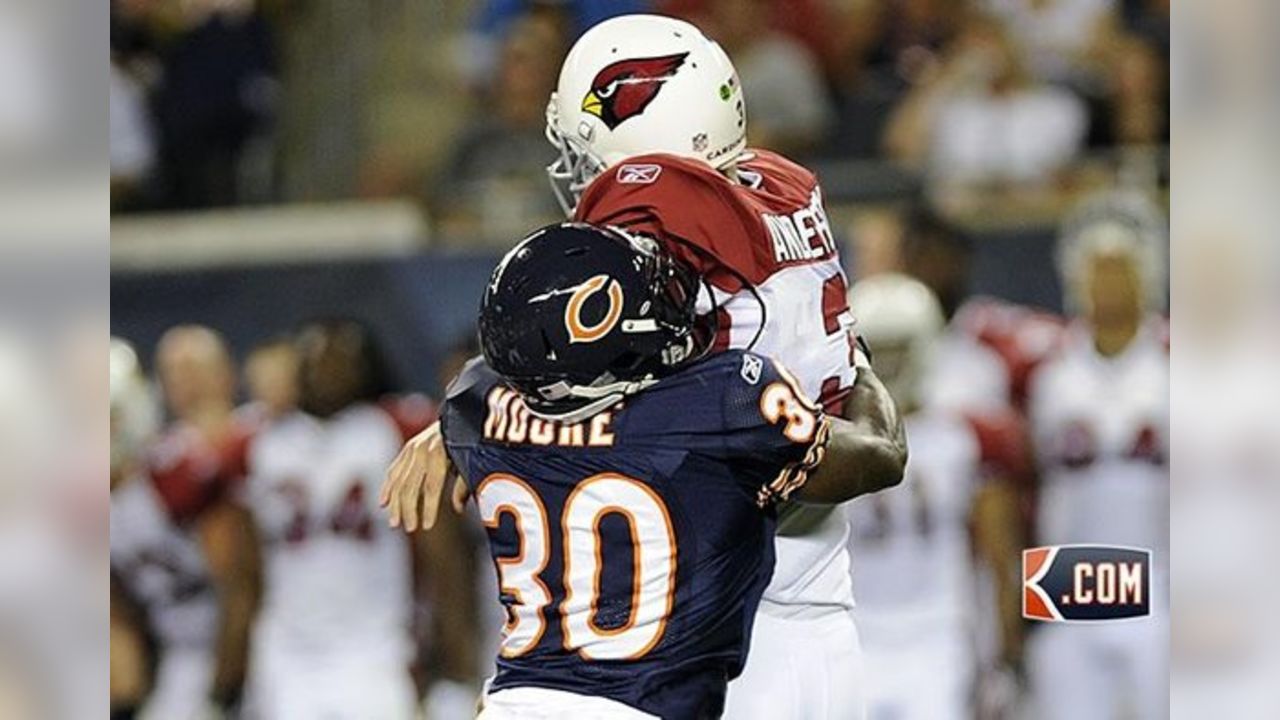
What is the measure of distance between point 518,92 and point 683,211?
4.45 meters

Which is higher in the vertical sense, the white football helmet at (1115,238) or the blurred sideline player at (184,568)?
the white football helmet at (1115,238)

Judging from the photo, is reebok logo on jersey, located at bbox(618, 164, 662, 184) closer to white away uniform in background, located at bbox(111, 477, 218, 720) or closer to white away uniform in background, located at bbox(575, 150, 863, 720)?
white away uniform in background, located at bbox(575, 150, 863, 720)

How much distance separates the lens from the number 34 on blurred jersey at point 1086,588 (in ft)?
10.3

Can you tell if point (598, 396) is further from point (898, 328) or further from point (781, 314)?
point (898, 328)

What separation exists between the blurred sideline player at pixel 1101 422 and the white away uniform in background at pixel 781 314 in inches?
101

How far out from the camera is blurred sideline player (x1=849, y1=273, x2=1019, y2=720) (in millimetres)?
5617

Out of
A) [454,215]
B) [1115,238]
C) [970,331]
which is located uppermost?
[454,215]

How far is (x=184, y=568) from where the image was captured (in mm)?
6168

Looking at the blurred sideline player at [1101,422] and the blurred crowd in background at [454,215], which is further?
the blurred crowd in background at [454,215]

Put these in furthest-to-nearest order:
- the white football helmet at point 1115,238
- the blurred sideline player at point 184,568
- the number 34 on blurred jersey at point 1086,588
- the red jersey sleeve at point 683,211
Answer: the blurred sideline player at point 184,568
the white football helmet at point 1115,238
the number 34 on blurred jersey at point 1086,588
the red jersey sleeve at point 683,211

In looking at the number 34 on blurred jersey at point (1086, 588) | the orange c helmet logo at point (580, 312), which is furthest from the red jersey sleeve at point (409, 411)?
the orange c helmet logo at point (580, 312)

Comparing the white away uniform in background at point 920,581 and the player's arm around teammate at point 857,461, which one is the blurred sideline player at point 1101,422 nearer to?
the white away uniform in background at point 920,581

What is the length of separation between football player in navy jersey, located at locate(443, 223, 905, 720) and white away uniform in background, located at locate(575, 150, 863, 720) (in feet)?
0.31

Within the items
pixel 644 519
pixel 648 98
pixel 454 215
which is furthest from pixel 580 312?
pixel 454 215
